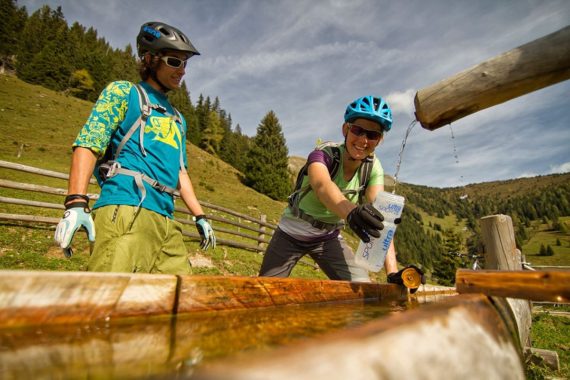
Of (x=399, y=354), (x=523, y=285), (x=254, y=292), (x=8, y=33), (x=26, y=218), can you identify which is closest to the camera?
(x=399, y=354)

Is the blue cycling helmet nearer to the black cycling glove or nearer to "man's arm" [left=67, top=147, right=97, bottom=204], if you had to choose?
the black cycling glove

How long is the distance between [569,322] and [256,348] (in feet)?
43.2

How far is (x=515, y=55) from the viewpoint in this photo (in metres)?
2.09

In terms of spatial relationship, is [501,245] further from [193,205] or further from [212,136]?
[212,136]

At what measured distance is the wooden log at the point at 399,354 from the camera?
0.43m

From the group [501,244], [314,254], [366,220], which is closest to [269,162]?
[501,244]

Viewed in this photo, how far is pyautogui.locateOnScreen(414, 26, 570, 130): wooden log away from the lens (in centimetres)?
198

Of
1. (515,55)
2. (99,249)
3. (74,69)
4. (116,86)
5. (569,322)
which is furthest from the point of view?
(74,69)

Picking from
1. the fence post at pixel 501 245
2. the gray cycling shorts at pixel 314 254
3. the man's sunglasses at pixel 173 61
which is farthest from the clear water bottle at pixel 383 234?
the fence post at pixel 501 245

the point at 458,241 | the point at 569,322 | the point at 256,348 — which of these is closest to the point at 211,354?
the point at 256,348

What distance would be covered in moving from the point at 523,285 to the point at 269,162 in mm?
44245

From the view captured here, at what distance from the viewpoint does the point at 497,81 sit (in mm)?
2141

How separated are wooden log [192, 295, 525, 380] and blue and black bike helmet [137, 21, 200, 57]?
315 centimetres

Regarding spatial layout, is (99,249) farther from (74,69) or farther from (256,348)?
(74,69)
